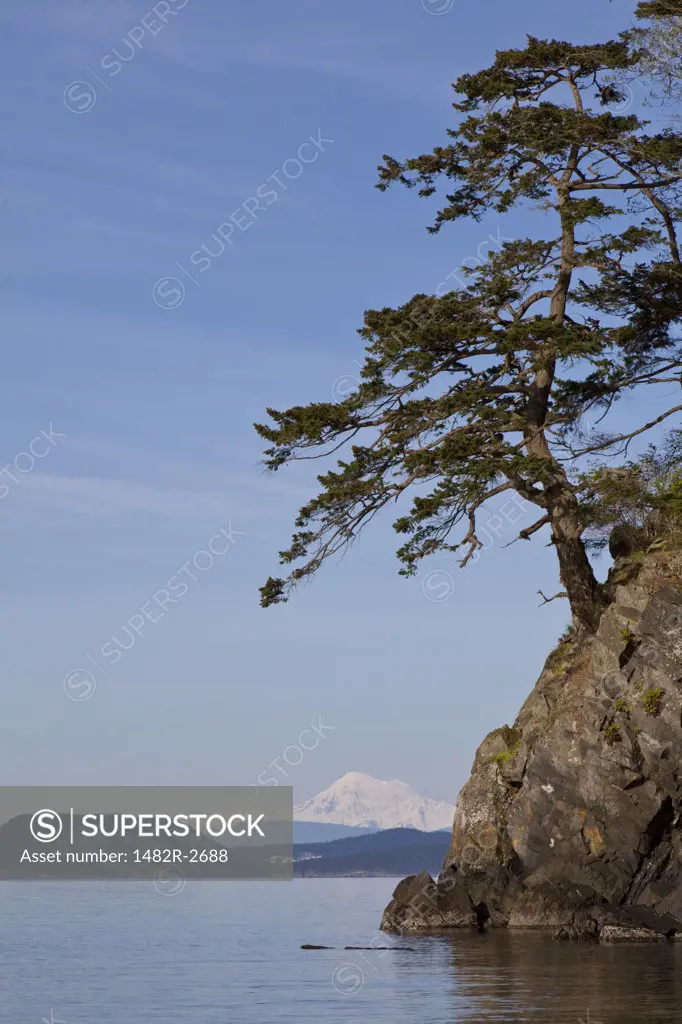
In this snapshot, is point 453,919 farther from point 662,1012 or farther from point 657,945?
point 662,1012

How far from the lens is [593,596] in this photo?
36969mm

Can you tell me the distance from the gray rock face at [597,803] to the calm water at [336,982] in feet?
7.21

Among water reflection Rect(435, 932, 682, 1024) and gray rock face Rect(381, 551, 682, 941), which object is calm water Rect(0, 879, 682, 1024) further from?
gray rock face Rect(381, 551, 682, 941)

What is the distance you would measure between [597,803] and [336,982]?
10.6 meters

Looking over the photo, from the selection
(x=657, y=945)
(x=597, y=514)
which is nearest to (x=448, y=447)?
(x=597, y=514)

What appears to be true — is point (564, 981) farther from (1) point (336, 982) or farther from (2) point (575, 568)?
(2) point (575, 568)

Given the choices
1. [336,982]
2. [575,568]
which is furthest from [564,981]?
[575,568]

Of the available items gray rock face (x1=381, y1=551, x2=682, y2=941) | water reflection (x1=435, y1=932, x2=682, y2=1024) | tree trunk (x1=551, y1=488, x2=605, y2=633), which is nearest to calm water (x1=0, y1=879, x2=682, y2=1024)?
water reflection (x1=435, y1=932, x2=682, y2=1024)

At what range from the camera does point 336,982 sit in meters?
26.9

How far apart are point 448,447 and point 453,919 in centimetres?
1468

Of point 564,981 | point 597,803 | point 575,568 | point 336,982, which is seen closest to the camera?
point 564,981

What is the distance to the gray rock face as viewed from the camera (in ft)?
109

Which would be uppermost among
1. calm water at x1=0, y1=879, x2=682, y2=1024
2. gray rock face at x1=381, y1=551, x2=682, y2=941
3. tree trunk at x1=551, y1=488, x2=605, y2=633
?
tree trunk at x1=551, y1=488, x2=605, y2=633

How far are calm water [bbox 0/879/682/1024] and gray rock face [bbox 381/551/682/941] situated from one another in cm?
220
